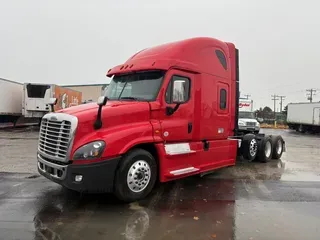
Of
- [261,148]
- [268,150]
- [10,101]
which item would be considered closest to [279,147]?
[268,150]

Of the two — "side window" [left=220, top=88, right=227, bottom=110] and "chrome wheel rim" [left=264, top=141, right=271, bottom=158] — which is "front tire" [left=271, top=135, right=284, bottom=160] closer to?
"chrome wheel rim" [left=264, top=141, right=271, bottom=158]

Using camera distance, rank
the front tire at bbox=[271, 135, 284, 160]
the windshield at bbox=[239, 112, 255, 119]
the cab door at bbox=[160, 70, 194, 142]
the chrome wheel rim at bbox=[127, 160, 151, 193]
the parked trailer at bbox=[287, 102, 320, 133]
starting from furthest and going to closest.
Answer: the parked trailer at bbox=[287, 102, 320, 133], the windshield at bbox=[239, 112, 255, 119], the front tire at bbox=[271, 135, 284, 160], the cab door at bbox=[160, 70, 194, 142], the chrome wheel rim at bbox=[127, 160, 151, 193]

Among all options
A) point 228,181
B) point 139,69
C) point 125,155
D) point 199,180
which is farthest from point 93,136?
point 228,181

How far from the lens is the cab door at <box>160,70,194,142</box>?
585 cm

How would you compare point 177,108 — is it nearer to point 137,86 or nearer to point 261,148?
point 137,86

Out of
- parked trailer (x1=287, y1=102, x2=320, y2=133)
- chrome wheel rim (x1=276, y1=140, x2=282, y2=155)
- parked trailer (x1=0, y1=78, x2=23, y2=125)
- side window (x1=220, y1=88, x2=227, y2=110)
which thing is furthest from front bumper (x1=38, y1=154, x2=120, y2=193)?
parked trailer (x1=287, y1=102, x2=320, y2=133)

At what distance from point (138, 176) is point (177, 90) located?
73.4 inches

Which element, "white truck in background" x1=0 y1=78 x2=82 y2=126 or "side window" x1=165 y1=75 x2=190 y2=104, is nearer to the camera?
"side window" x1=165 y1=75 x2=190 y2=104

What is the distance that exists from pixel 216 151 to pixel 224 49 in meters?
2.65

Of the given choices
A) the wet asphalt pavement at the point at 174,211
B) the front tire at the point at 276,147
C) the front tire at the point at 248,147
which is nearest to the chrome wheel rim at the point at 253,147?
the front tire at the point at 248,147

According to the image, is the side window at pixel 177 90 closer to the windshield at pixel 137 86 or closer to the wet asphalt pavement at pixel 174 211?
the windshield at pixel 137 86

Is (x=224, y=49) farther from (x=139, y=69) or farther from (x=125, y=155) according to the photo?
(x=125, y=155)

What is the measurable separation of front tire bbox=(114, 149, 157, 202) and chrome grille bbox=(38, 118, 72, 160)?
39.2 inches

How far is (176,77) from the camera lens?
6066 mm
